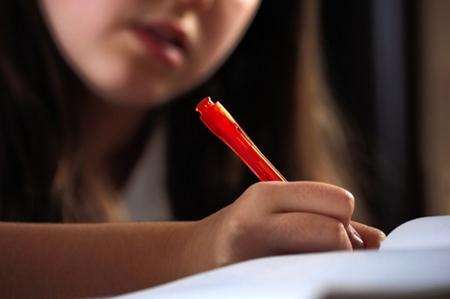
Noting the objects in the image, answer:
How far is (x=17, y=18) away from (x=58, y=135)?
0.12m

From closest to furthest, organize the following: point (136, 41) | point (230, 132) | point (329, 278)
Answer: point (329, 278) → point (230, 132) → point (136, 41)

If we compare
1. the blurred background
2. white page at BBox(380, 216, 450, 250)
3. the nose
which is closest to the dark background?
the blurred background

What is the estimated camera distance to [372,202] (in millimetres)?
850

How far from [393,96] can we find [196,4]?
223 millimetres

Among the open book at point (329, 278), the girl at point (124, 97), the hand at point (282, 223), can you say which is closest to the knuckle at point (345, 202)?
the hand at point (282, 223)

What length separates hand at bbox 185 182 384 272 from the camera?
35cm

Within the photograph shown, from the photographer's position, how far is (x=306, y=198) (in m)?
0.37

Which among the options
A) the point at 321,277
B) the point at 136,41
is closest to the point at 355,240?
the point at 321,277

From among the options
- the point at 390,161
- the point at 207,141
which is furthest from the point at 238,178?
the point at 390,161

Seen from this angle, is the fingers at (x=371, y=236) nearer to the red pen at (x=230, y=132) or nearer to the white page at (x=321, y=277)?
the red pen at (x=230, y=132)

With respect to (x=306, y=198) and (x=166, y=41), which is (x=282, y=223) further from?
(x=166, y=41)

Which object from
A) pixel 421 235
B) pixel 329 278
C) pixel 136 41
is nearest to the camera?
pixel 329 278

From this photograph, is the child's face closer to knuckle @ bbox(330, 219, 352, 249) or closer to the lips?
the lips

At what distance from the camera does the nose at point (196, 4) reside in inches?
31.5
